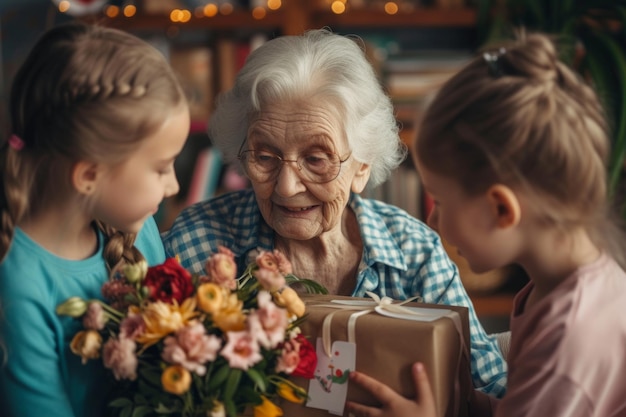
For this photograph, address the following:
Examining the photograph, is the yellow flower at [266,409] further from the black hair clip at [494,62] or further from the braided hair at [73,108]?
the black hair clip at [494,62]

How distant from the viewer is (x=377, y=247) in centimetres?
183

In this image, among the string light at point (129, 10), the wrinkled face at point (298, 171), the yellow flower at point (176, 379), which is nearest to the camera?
the yellow flower at point (176, 379)

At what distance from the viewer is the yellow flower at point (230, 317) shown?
123 centimetres

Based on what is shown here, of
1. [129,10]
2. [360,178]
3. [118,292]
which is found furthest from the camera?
[129,10]

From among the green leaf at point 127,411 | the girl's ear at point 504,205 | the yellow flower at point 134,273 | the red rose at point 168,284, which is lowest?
the green leaf at point 127,411

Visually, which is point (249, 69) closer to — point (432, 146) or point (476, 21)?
point (432, 146)

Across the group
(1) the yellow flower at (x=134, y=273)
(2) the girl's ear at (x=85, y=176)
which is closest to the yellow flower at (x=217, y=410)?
(1) the yellow flower at (x=134, y=273)

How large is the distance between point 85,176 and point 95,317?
0.71 ft

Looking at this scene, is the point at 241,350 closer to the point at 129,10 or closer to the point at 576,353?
the point at 576,353

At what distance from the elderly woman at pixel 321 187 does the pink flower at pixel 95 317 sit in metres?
0.58

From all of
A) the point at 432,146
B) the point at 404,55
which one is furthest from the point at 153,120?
the point at 404,55

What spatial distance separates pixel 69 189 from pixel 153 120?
0.17 m

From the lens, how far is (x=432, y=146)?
51.6 inches

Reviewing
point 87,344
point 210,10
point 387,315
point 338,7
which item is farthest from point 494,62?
point 210,10
